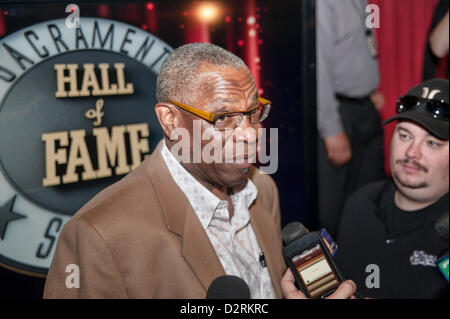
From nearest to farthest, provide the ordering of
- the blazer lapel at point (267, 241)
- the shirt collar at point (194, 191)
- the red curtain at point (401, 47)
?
the shirt collar at point (194, 191) → the blazer lapel at point (267, 241) → the red curtain at point (401, 47)

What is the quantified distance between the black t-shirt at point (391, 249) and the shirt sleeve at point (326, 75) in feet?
0.91

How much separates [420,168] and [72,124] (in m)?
1.01

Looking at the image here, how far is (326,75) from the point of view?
144 centimetres

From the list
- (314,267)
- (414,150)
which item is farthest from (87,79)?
(414,150)

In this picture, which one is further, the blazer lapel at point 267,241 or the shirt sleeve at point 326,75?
the shirt sleeve at point 326,75

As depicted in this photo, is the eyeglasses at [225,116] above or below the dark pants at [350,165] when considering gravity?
above

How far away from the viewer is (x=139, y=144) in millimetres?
1154

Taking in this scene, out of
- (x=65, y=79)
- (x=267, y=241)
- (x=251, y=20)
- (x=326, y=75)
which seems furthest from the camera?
(x=326, y=75)

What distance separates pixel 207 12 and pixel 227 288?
804 mm

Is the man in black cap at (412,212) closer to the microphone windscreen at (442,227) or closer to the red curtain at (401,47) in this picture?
the microphone windscreen at (442,227)

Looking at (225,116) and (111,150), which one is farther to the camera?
(111,150)

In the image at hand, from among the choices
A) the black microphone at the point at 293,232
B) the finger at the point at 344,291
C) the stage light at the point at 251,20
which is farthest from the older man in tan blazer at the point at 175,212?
the stage light at the point at 251,20

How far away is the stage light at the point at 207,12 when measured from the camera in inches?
47.4

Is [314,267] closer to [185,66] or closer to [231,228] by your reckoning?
[231,228]
